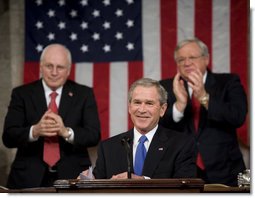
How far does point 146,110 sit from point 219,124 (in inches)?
25.0

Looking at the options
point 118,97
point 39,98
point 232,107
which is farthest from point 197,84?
point 39,98

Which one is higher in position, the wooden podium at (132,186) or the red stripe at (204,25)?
the red stripe at (204,25)

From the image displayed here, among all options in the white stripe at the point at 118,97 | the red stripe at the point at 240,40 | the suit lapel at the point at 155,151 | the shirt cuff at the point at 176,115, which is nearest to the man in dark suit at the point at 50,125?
the white stripe at the point at 118,97

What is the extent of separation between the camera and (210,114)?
19.4 ft

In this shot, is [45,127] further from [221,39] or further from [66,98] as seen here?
[221,39]

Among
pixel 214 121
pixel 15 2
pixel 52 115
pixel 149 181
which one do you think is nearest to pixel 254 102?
pixel 149 181

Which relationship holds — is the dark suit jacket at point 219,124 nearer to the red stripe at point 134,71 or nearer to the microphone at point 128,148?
the red stripe at point 134,71

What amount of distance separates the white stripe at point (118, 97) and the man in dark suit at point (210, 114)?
32 cm

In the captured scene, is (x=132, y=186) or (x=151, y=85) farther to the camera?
(x=151, y=85)

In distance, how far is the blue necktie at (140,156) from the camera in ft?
18.3

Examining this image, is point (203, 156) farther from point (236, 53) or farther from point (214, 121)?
point (236, 53)

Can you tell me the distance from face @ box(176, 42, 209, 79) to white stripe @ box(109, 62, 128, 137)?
0.44 metres

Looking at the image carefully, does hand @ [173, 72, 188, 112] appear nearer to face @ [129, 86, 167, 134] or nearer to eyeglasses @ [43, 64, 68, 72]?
face @ [129, 86, 167, 134]

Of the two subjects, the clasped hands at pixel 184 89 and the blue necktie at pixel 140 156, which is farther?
the clasped hands at pixel 184 89
